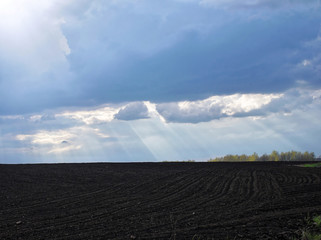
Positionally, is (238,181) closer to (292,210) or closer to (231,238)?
(292,210)

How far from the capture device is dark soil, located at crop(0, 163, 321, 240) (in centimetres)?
1080

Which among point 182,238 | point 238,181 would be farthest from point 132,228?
point 238,181

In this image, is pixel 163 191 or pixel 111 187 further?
pixel 111 187

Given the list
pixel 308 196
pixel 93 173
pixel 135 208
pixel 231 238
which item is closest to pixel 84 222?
pixel 135 208

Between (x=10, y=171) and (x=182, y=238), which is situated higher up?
(x=10, y=171)

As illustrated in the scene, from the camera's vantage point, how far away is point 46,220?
41.9ft

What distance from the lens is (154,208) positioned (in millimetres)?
14391

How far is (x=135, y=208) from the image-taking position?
568 inches

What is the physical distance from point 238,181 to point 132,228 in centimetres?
1428

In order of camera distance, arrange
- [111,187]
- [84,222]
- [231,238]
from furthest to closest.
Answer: [111,187]
[84,222]
[231,238]

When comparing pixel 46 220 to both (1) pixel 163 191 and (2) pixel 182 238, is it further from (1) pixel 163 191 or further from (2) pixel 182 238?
(1) pixel 163 191

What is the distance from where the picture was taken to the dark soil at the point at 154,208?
10.8 m

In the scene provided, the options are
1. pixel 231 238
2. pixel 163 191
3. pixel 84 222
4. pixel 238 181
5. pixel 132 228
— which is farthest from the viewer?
pixel 238 181

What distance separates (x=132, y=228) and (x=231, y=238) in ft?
11.1
